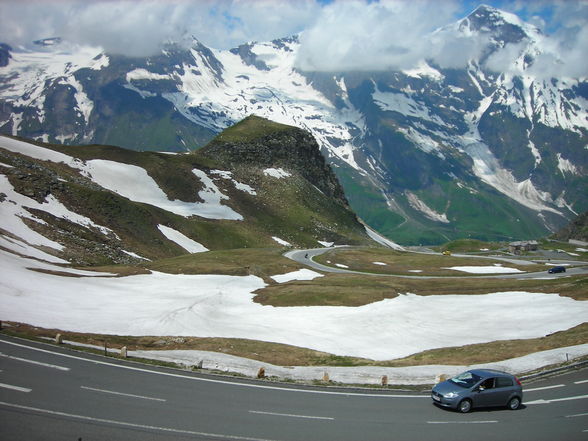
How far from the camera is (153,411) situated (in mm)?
27000

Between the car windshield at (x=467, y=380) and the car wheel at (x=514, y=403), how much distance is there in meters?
2.57

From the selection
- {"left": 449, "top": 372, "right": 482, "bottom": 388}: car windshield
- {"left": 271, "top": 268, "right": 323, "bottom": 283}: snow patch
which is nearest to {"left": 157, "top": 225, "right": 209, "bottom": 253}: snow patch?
{"left": 271, "top": 268, "right": 323, "bottom": 283}: snow patch

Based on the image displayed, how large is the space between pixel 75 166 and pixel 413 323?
444ft

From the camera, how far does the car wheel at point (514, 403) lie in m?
31.8

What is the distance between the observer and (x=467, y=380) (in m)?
31.9

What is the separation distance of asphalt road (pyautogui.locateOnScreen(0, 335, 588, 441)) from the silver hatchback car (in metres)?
0.62

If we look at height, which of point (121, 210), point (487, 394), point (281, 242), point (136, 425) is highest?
Answer: point (281, 242)

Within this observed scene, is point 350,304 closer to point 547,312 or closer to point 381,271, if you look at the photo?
point 547,312

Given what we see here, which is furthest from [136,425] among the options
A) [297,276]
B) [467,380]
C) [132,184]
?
[132,184]

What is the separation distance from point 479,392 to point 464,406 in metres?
1.31

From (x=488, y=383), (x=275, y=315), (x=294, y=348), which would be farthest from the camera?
(x=275, y=315)

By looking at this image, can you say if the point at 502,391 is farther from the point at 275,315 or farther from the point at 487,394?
the point at 275,315

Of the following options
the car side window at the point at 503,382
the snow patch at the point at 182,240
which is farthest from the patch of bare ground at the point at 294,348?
the snow patch at the point at 182,240

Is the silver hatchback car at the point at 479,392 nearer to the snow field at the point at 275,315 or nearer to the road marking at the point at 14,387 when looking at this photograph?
the snow field at the point at 275,315
